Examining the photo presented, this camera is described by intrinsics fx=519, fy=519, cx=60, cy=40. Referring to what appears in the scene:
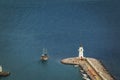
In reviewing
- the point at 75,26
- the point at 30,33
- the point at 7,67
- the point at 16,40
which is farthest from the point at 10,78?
the point at 75,26

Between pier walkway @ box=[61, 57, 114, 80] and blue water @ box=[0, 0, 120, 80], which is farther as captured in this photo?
Answer: blue water @ box=[0, 0, 120, 80]

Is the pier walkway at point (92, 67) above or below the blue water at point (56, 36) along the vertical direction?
below

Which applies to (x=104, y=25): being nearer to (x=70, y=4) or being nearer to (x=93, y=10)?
(x=93, y=10)

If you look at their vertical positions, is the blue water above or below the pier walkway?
above

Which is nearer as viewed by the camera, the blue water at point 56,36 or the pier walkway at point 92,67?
the pier walkway at point 92,67
